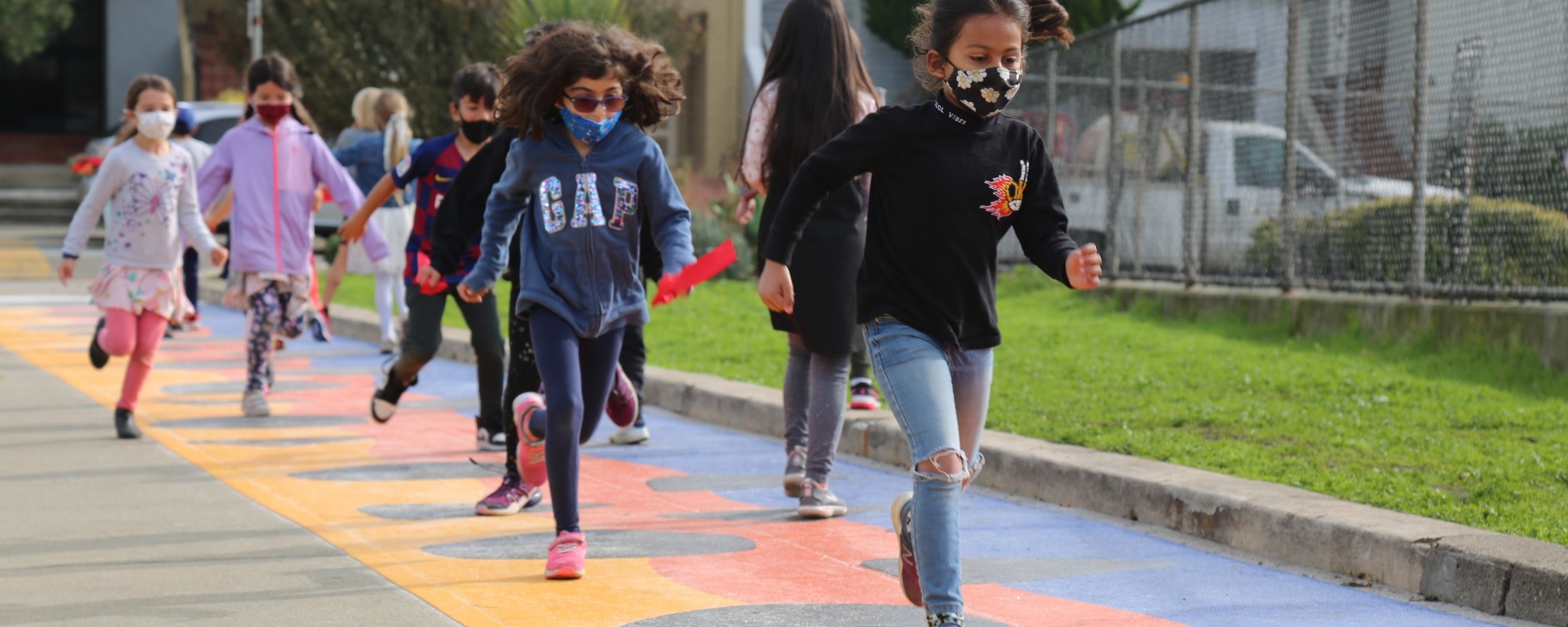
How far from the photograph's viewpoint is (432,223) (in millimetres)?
7547

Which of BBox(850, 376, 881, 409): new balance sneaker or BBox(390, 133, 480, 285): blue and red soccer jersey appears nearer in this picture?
BBox(390, 133, 480, 285): blue and red soccer jersey

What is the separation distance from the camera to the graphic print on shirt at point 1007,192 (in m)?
4.45

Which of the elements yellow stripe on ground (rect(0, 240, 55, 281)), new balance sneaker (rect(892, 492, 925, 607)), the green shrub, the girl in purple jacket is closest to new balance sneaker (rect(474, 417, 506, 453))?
the girl in purple jacket

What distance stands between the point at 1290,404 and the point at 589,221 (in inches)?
163

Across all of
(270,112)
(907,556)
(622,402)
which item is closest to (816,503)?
(622,402)

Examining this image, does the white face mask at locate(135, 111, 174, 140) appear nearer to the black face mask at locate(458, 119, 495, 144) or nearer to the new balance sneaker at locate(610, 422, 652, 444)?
the black face mask at locate(458, 119, 495, 144)

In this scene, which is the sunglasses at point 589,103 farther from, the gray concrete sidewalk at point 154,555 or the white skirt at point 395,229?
the white skirt at point 395,229

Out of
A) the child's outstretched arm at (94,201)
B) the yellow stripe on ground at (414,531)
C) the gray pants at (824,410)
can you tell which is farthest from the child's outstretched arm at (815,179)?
the child's outstretched arm at (94,201)

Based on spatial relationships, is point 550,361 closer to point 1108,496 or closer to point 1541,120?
point 1108,496

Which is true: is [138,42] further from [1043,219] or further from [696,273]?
[1043,219]

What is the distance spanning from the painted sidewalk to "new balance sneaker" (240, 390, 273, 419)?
82 millimetres

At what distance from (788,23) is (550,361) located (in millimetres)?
1855

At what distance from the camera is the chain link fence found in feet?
31.0

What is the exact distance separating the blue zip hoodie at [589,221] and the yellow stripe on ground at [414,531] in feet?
2.57
